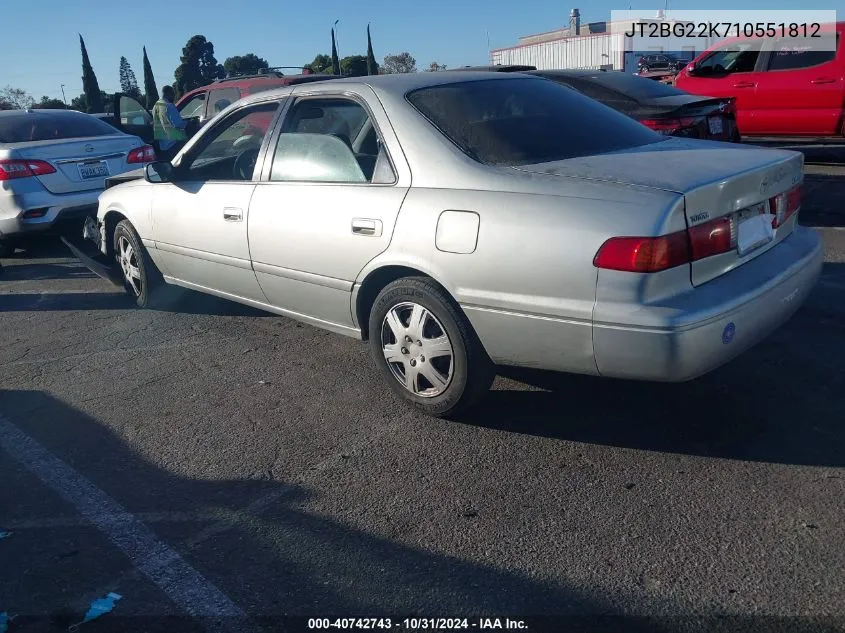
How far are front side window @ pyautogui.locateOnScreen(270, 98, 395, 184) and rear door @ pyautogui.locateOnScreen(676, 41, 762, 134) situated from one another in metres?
9.17

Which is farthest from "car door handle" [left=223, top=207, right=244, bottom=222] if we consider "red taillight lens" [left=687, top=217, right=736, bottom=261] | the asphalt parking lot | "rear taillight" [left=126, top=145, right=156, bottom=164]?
"rear taillight" [left=126, top=145, right=156, bottom=164]

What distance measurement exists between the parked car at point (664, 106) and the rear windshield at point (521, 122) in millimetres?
3867

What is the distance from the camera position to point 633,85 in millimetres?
8797

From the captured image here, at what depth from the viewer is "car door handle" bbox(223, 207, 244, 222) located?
4.70 meters

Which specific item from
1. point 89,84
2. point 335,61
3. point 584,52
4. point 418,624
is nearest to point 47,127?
point 418,624

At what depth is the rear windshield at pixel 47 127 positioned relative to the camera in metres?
8.24

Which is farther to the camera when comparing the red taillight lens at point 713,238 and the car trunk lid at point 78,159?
the car trunk lid at point 78,159

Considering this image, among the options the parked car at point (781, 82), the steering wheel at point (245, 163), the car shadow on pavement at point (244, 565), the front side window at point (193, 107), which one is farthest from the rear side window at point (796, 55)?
the car shadow on pavement at point (244, 565)

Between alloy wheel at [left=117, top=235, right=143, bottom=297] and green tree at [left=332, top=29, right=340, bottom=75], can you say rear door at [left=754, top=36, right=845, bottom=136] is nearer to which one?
alloy wheel at [left=117, top=235, right=143, bottom=297]

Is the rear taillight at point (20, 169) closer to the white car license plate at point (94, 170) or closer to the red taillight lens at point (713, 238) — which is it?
the white car license plate at point (94, 170)

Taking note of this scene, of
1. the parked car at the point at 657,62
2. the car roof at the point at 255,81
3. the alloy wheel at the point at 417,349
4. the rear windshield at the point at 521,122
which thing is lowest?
the alloy wheel at the point at 417,349

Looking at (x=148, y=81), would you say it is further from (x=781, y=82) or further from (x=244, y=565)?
(x=244, y=565)

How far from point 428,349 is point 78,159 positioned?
566 centimetres

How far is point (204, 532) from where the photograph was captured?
305 centimetres
